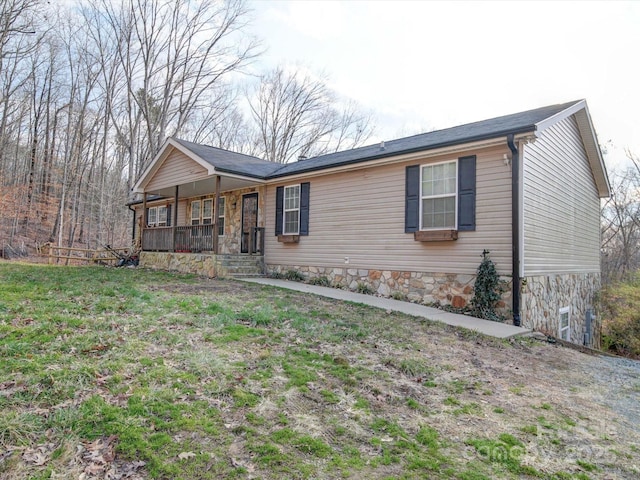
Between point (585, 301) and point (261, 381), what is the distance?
11073 millimetres

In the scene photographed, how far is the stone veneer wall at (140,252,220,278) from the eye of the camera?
35.0 ft

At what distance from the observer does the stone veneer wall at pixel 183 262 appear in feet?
35.0

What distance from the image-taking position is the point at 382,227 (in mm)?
8727

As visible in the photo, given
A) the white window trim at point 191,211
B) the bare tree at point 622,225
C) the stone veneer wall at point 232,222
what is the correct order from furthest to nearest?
1. the bare tree at point 622,225
2. the white window trim at point 191,211
3. the stone veneer wall at point 232,222

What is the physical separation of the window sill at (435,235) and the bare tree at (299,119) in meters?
19.5

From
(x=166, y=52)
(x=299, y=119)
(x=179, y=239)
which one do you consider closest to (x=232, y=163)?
(x=179, y=239)

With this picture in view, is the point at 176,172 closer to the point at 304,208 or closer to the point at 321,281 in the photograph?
the point at 304,208

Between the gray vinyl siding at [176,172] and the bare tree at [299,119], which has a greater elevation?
the bare tree at [299,119]

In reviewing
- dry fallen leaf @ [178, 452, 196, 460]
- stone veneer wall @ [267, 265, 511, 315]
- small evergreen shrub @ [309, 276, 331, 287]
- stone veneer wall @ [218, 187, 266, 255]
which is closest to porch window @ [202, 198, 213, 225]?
stone veneer wall @ [218, 187, 266, 255]

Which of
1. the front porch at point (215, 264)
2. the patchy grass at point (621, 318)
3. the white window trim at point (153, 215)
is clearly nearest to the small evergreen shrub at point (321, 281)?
the front porch at point (215, 264)

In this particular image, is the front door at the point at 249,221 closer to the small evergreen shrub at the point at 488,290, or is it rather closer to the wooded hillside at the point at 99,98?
the small evergreen shrub at the point at 488,290

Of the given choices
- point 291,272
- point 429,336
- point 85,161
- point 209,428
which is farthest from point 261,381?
point 85,161

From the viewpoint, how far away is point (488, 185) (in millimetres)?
7113

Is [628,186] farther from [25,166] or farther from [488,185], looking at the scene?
[25,166]
